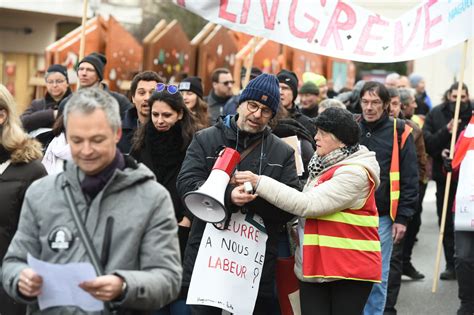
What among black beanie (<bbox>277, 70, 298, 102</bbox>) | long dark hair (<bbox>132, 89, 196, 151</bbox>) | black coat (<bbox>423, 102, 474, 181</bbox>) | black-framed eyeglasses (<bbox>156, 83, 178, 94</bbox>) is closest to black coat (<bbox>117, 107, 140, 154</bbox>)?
long dark hair (<bbox>132, 89, 196, 151</bbox>)

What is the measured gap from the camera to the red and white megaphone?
5777 millimetres

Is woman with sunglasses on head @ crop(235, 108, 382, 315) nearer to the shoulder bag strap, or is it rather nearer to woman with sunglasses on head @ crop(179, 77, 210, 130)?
the shoulder bag strap

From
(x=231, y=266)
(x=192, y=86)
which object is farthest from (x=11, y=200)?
(x=192, y=86)

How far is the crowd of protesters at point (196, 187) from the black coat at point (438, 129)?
2 centimetres

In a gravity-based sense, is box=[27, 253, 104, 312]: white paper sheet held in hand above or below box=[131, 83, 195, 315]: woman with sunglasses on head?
below

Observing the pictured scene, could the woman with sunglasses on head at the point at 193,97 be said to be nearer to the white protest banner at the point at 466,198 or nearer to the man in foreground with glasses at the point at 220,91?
the white protest banner at the point at 466,198

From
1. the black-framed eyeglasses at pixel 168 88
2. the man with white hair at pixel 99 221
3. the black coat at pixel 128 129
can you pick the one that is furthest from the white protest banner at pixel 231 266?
the man with white hair at pixel 99 221

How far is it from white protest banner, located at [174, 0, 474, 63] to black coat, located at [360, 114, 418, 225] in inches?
28.1

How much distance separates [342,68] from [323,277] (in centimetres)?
1504

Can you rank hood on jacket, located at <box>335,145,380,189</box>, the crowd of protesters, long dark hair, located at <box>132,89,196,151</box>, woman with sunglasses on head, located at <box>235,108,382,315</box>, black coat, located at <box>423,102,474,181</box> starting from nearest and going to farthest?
the crowd of protesters, woman with sunglasses on head, located at <box>235,108,382,315</box>, hood on jacket, located at <box>335,145,380,189</box>, long dark hair, located at <box>132,89,196,151</box>, black coat, located at <box>423,102,474,181</box>

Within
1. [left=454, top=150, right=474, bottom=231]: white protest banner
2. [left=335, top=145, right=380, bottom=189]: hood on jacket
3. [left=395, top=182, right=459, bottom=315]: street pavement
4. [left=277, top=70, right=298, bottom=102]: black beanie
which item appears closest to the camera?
[left=335, top=145, right=380, bottom=189]: hood on jacket

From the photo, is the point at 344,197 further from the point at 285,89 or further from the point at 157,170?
the point at 285,89

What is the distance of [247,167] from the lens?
6.28 meters

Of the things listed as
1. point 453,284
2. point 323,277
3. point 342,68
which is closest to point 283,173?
point 323,277
